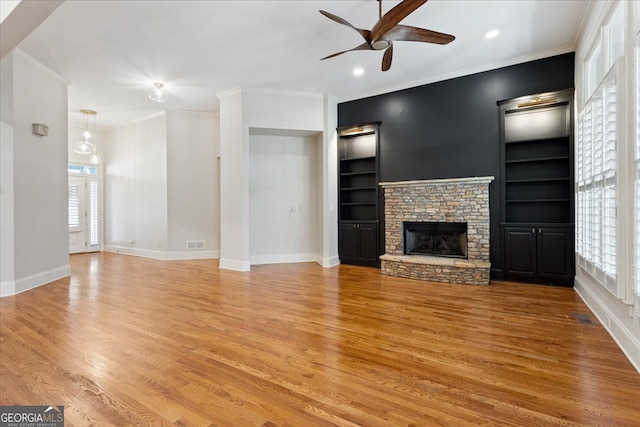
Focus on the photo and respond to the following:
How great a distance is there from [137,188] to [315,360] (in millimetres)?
7224

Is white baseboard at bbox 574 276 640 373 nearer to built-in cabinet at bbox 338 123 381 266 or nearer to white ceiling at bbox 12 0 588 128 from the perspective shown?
built-in cabinet at bbox 338 123 381 266

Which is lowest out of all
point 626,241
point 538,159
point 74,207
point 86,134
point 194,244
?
point 194,244

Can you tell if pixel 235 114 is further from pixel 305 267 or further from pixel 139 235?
pixel 139 235

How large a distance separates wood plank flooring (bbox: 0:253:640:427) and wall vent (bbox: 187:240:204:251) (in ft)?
9.84

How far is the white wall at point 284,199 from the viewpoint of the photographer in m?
6.23

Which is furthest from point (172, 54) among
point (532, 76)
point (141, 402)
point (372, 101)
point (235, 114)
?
point (532, 76)

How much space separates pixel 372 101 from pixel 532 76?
101 inches

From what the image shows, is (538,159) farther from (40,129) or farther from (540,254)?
(40,129)

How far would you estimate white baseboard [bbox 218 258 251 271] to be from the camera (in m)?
5.55

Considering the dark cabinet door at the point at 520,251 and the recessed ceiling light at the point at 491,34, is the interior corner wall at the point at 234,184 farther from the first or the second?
the dark cabinet door at the point at 520,251

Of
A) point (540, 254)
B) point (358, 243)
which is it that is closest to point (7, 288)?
point (358, 243)

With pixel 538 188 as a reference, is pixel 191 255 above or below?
below

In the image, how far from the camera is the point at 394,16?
2.71m

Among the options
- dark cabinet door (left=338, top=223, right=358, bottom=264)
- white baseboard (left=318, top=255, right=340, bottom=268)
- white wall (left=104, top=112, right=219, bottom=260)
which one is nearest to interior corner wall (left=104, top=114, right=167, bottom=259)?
white wall (left=104, top=112, right=219, bottom=260)
